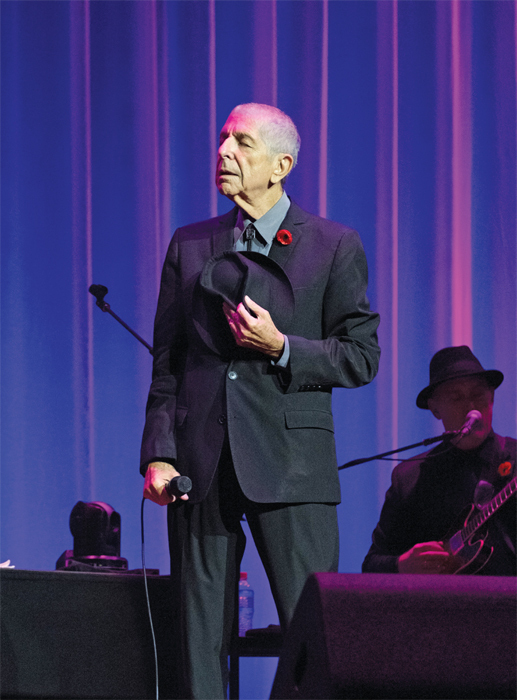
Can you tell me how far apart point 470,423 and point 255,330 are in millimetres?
1503

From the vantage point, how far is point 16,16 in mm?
4059

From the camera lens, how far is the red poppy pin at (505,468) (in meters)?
2.75

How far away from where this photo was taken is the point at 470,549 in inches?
107

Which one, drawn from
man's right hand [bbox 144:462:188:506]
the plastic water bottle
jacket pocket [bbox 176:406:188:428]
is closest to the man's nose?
jacket pocket [bbox 176:406:188:428]

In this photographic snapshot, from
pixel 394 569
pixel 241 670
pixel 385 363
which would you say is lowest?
pixel 241 670

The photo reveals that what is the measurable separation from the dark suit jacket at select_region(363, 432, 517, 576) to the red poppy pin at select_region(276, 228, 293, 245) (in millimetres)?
1363

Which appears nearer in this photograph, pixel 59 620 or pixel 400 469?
pixel 59 620

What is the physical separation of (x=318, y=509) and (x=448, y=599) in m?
0.58

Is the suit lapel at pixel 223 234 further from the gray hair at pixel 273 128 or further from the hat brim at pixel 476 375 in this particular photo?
the hat brim at pixel 476 375

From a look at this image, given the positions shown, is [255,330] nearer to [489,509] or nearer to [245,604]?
[489,509]

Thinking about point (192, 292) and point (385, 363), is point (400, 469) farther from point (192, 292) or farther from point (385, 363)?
point (192, 292)

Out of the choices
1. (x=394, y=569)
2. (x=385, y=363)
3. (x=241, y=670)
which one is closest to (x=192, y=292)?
(x=394, y=569)

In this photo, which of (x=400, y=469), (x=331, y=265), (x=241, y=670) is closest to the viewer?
(x=331, y=265)

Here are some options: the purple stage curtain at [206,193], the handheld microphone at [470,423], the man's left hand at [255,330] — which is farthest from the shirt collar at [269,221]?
the purple stage curtain at [206,193]
